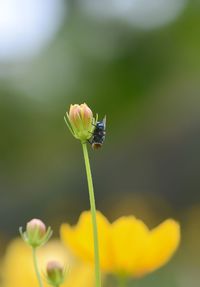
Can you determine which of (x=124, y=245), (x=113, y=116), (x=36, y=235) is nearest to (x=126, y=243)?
(x=124, y=245)

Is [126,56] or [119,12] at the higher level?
[119,12]

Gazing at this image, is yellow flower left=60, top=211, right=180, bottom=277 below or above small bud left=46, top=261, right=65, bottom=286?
above

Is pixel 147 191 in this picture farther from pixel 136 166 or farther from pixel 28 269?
pixel 28 269

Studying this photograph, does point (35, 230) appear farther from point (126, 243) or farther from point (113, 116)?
point (113, 116)

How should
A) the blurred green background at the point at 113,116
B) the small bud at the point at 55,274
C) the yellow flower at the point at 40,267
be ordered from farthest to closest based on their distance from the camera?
the blurred green background at the point at 113,116, the yellow flower at the point at 40,267, the small bud at the point at 55,274

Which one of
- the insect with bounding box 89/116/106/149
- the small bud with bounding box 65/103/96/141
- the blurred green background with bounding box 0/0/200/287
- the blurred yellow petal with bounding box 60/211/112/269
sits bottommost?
the blurred yellow petal with bounding box 60/211/112/269

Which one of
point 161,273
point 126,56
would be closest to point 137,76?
point 126,56
